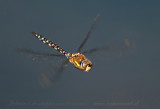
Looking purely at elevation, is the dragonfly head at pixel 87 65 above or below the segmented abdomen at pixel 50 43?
below

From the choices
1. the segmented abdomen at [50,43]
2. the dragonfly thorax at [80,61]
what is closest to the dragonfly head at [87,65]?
the dragonfly thorax at [80,61]

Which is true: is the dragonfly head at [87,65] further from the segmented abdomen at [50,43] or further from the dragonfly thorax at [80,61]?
the segmented abdomen at [50,43]

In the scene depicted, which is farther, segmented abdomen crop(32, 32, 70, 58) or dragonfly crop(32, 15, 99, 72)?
segmented abdomen crop(32, 32, 70, 58)

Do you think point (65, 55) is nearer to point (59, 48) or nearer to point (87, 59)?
point (59, 48)

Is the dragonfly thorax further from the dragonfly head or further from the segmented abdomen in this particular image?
the segmented abdomen

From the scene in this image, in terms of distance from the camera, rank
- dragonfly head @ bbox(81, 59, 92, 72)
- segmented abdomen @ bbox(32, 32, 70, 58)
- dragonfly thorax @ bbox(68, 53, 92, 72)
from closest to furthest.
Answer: dragonfly head @ bbox(81, 59, 92, 72) → dragonfly thorax @ bbox(68, 53, 92, 72) → segmented abdomen @ bbox(32, 32, 70, 58)

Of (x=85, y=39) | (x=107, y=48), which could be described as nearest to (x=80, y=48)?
(x=85, y=39)

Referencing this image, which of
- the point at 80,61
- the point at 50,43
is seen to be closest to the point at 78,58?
the point at 80,61

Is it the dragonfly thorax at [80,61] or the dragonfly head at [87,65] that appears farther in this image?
the dragonfly thorax at [80,61]

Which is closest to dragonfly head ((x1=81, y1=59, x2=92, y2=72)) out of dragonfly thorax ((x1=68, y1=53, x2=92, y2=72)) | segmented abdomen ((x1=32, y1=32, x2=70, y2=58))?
dragonfly thorax ((x1=68, y1=53, x2=92, y2=72))
